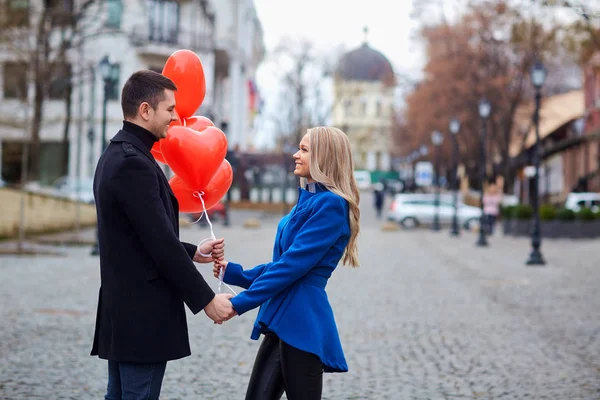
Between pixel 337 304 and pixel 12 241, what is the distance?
597 inches

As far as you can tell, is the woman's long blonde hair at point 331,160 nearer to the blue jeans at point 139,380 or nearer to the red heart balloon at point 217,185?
the red heart balloon at point 217,185

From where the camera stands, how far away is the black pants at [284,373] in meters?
4.10

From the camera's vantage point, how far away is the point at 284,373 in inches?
162

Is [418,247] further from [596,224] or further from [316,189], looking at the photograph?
[316,189]

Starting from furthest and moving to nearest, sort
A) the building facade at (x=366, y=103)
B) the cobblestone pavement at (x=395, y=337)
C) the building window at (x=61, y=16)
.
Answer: the building facade at (x=366, y=103)
the building window at (x=61, y=16)
the cobblestone pavement at (x=395, y=337)

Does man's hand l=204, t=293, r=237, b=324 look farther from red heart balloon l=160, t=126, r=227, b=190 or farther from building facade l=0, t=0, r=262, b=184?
building facade l=0, t=0, r=262, b=184

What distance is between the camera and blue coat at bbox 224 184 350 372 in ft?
13.2

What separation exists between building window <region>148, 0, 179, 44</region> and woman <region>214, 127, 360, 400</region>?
45837 millimetres

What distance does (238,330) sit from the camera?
32.4ft

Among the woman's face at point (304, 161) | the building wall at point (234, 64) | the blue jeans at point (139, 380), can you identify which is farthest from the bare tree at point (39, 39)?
the blue jeans at point (139, 380)

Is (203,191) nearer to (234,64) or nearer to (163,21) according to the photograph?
(163,21)

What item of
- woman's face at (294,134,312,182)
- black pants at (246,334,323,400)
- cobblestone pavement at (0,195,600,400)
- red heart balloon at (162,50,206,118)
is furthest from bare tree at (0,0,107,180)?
black pants at (246,334,323,400)

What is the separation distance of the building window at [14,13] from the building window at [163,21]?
52.5 ft

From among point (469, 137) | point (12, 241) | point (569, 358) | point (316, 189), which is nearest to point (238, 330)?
point (569, 358)
